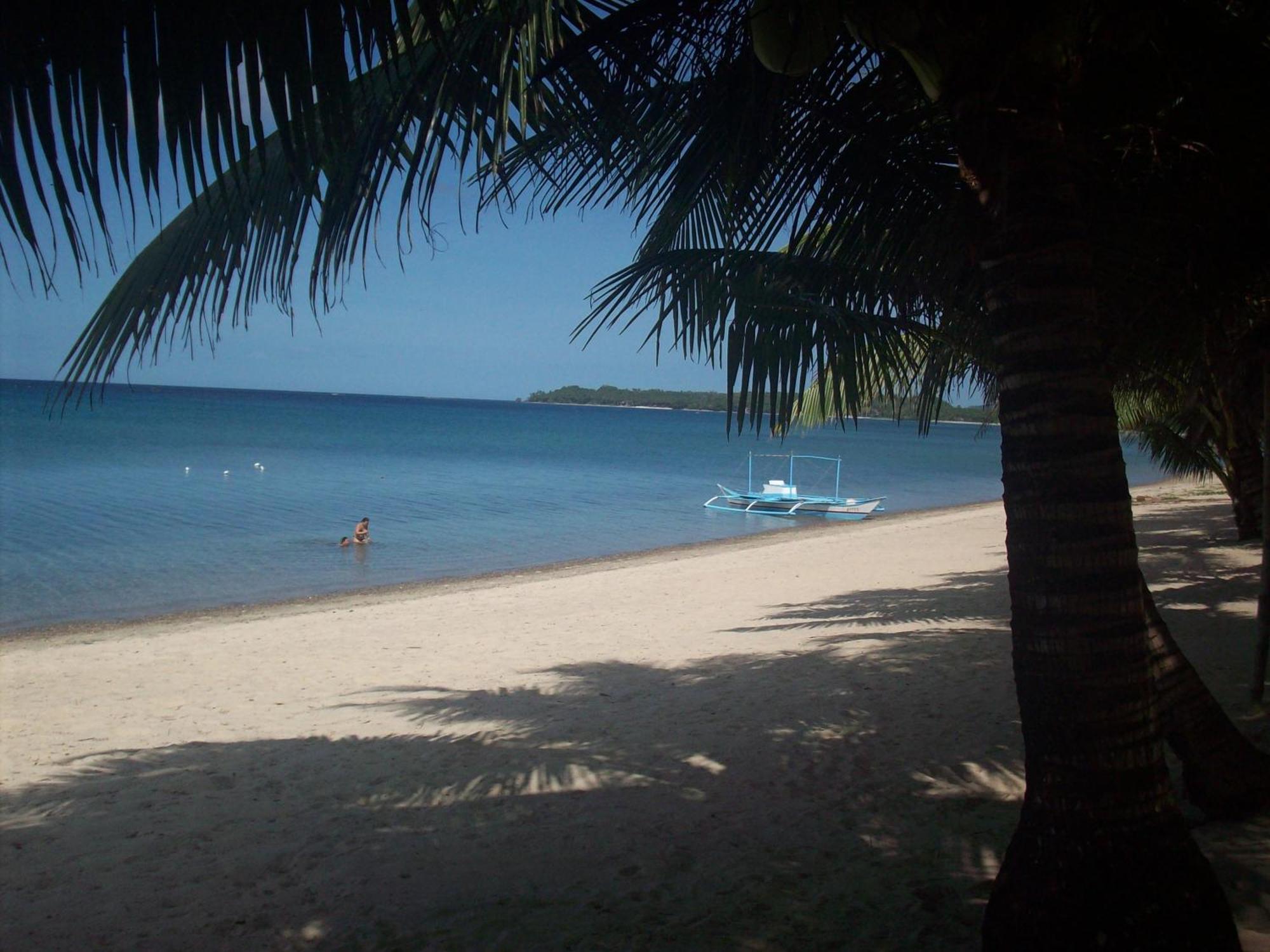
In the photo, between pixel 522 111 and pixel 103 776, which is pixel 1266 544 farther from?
pixel 103 776

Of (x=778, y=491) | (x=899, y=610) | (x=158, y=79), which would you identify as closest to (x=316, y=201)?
(x=158, y=79)

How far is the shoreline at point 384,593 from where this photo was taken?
11.0 m

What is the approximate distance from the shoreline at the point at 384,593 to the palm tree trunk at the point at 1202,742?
10.1 metres

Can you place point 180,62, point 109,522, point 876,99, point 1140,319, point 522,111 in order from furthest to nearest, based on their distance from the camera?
point 109,522 → point 1140,319 → point 876,99 → point 522,111 → point 180,62

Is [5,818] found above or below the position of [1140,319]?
below

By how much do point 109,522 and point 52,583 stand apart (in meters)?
7.47

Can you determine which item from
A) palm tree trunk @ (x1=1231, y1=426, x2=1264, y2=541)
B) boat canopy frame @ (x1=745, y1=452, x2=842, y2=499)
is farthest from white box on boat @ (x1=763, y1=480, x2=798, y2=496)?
palm tree trunk @ (x1=1231, y1=426, x2=1264, y2=541)

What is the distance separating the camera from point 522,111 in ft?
7.41

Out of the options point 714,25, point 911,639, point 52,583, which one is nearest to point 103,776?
point 714,25

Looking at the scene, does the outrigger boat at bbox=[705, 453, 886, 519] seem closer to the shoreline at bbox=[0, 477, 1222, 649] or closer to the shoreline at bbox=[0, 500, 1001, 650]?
the shoreline at bbox=[0, 477, 1222, 649]

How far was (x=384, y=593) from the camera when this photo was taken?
13.7 metres

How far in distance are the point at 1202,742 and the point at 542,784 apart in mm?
2691

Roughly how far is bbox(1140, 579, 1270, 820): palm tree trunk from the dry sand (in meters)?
0.12

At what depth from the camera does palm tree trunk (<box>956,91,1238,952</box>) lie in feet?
6.70
